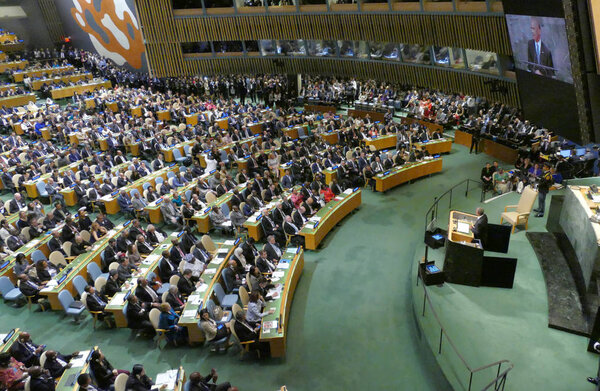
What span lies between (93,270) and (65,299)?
104 centimetres

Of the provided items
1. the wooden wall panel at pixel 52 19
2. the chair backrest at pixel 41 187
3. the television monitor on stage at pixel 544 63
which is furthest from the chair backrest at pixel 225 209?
the wooden wall panel at pixel 52 19

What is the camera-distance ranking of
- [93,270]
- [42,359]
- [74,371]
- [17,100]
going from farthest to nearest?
[17,100] < [93,270] < [42,359] < [74,371]

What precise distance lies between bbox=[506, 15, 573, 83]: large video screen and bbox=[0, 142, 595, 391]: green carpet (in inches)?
157

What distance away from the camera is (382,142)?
1866 cm

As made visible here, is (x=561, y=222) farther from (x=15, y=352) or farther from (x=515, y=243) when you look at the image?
(x=15, y=352)

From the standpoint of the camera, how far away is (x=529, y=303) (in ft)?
27.1

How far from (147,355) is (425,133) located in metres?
14.2

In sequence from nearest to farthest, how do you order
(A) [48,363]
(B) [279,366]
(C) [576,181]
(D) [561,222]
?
(A) [48,363] < (B) [279,366] < (D) [561,222] < (C) [576,181]

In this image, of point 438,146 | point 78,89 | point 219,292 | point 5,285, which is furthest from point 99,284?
point 78,89

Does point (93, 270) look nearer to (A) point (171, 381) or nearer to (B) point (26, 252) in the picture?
(B) point (26, 252)

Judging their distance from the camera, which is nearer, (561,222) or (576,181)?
(561,222)

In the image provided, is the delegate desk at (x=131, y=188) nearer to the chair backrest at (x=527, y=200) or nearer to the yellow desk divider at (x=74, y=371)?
the yellow desk divider at (x=74, y=371)

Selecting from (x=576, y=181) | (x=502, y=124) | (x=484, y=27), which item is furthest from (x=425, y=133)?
(x=576, y=181)

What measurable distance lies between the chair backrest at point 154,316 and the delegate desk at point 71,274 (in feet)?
Answer: 8.49
